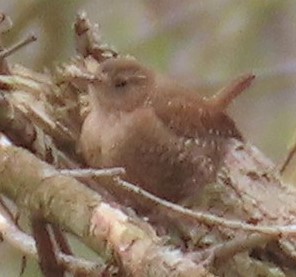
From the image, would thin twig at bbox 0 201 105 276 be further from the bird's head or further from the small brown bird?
the bird's head

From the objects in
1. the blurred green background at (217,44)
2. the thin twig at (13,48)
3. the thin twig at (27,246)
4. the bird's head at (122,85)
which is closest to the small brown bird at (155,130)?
the bird's head at (122,85)

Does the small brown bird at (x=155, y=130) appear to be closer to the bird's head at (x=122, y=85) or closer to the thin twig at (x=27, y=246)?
the bird's head at (x=122, y=85)

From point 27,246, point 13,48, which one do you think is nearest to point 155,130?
point 27,246

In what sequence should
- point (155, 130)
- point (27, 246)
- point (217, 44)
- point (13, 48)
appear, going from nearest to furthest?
point (13, 48), point (27, 246), point (155, 130), point (217, 44)

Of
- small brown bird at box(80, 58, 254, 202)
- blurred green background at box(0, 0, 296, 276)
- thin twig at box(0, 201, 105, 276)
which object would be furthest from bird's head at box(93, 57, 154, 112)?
blurred green background at box(0, 0, 296, 276)

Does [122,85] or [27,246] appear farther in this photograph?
[122,85]

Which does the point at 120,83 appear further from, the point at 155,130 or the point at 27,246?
the point at 27,246

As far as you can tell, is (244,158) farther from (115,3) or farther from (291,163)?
(115,3)
